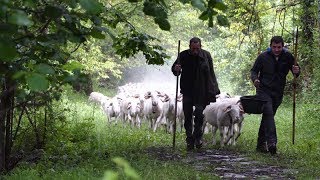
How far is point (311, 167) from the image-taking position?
7.45 metres

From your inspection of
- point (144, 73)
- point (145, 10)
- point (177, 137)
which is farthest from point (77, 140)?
point (144, 73)

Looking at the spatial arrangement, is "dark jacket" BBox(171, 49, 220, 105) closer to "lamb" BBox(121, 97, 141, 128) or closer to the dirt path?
the dirt path

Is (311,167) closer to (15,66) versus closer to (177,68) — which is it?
(177,68)

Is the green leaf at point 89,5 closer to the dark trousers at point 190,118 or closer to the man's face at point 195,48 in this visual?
the man's face at point 195,48

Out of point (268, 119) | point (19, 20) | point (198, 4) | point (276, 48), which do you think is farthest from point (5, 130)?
point (19, 20)

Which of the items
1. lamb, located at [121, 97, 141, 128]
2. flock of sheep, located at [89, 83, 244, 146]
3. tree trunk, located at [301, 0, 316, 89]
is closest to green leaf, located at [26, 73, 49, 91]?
flock of sheep, located at [89, 83, 244, 146]

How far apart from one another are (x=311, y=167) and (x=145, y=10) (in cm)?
497

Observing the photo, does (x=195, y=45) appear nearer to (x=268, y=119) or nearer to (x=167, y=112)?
(x=268, y=119)

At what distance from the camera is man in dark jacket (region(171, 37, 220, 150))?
9.66 metres

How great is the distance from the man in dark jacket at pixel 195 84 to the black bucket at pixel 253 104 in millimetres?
726

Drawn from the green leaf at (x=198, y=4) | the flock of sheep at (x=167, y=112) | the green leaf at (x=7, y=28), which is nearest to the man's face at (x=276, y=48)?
the flock of sheep at (x=167, y=112)

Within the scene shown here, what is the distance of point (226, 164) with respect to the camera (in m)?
7.90

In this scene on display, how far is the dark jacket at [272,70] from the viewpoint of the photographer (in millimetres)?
9352

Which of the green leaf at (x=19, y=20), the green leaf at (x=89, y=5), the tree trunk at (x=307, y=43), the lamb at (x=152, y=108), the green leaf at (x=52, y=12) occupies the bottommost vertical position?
the green leaf at (x=19, y=20)
